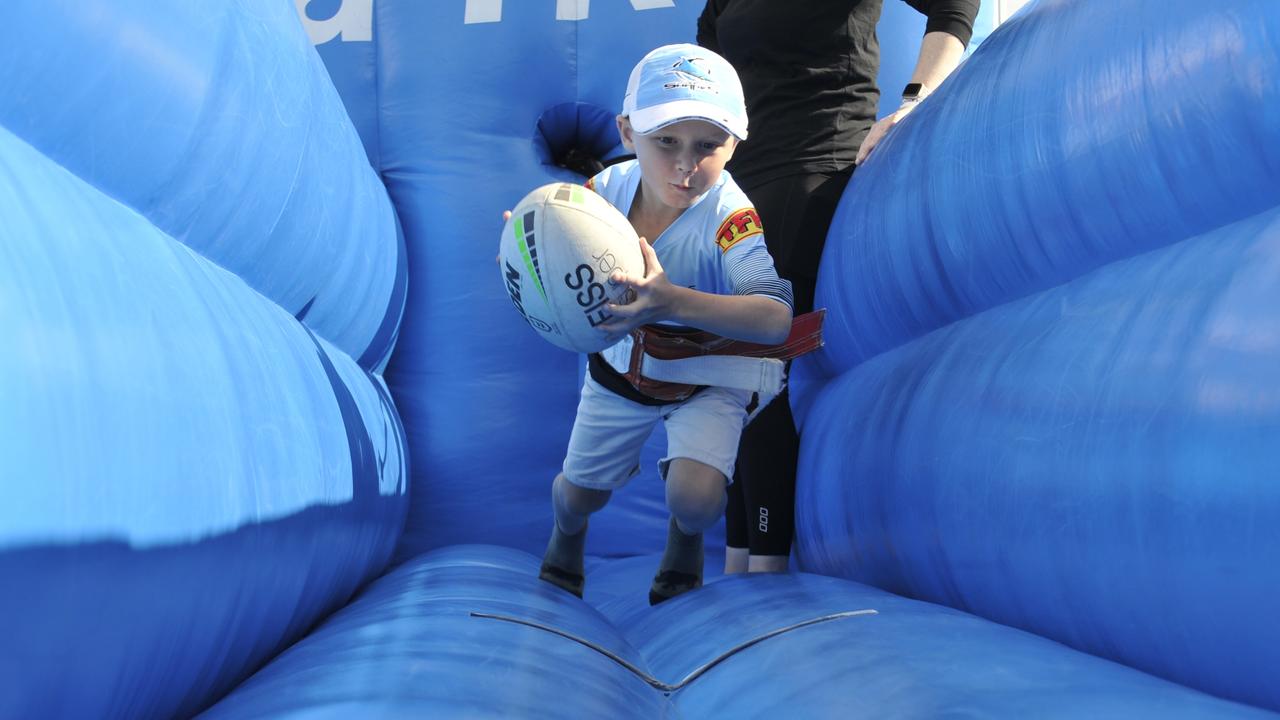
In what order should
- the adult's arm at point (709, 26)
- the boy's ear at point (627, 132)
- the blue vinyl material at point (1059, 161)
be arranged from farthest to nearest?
the adult's arm at point (709, 26) → the boy's ear at point (627, 132) → the blue vinyl material at point (1059, 161)

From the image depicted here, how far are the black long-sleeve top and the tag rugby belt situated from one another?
1.20ft

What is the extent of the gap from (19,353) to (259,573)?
0.33 metres

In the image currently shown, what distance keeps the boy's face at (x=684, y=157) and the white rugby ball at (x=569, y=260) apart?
0.42ft

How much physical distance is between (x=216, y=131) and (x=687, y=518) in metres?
0.67

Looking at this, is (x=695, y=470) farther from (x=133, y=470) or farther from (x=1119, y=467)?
(x=133, y=470)

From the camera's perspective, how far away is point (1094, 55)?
0.88m

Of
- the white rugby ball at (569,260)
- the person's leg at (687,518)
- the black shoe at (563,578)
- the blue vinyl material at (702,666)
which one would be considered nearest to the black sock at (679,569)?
the person's leg at (687,518)

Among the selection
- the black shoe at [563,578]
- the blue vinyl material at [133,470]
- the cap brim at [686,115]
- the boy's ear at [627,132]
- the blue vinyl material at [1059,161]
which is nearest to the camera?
the blue vinyl material at [133,470]

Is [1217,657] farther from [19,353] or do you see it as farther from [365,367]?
[365,367]

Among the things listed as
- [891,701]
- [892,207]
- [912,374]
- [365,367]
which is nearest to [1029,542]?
[891,701]

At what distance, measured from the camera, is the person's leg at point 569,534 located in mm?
1342

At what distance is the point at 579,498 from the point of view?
1.34 m

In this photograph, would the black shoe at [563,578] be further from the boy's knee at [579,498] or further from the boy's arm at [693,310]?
the boy's arm at [693,310]

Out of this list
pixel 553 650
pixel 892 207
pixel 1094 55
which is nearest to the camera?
pixel 553 650
